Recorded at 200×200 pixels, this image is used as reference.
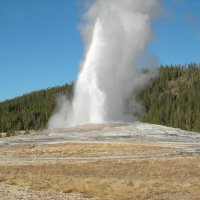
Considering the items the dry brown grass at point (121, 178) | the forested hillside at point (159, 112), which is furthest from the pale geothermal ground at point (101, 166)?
the forested hillside at point (159, 112)

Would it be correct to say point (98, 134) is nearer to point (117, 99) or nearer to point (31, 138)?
point (31, 138)

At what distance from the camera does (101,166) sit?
1657 inches

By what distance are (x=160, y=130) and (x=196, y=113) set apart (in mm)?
63221

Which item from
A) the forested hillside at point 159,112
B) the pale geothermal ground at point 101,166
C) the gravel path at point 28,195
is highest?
the forested hillside at point 159,112

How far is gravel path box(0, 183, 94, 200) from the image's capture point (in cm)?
2312

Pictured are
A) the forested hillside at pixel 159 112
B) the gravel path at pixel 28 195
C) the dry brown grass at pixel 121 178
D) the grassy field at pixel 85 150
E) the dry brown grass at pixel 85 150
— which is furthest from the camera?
the forested hillside at pixel 159 112

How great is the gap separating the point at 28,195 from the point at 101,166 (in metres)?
18.5

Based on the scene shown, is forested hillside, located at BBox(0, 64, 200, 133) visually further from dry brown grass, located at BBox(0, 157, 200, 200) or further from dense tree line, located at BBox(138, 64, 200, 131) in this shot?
dry brown grass, located at BBox(0, 157, 200, 200)

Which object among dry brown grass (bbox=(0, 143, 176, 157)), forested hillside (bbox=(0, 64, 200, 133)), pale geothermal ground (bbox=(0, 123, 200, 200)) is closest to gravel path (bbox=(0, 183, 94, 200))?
pale geothermal ground (bbox=(0, 123, 200, 200))

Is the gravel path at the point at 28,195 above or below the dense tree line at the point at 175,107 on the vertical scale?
below

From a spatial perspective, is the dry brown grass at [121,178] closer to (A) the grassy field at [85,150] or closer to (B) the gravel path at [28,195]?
(B) the gravel path at [28,195]

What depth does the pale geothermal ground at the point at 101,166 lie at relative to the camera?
84.0ft

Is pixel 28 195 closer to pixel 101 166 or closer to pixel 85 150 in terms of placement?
pixel 101 166

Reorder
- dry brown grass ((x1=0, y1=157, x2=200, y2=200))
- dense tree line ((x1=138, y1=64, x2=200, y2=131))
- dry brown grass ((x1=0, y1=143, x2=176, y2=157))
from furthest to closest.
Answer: dense tree line ((x1=138, y1=64, x2=200, y2=131)), dry brown grass ((x1=0, y1=143, x2=176, y2=157)), dry brown grass ((x1=0, y1=157, x2=200, y2=200))
